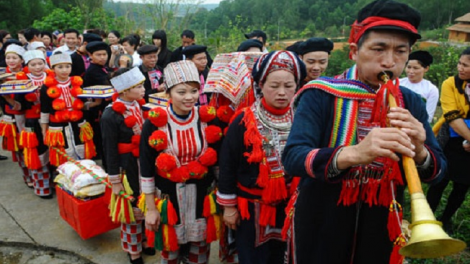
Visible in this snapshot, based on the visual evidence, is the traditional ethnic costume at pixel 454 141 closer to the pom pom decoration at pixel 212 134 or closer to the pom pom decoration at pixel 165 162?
the pom pom decoration at pixel 212 134

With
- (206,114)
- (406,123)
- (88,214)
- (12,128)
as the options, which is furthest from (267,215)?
(12,128)

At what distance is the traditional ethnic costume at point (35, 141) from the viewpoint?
4727mm

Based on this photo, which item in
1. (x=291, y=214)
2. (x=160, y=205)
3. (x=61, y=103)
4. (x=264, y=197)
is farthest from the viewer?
(x=61, y=103)

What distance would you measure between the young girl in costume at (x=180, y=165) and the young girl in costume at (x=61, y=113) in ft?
7.09

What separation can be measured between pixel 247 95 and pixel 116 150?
1.27 metres

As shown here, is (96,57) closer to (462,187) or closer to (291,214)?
(291,214)

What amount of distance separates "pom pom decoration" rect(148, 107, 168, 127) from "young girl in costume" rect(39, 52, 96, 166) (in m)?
2.20

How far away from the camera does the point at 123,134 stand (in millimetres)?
3229

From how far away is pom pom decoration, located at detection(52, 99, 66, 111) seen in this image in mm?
4301

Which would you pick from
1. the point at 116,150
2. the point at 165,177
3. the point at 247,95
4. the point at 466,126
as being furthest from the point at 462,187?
the point at 116,150

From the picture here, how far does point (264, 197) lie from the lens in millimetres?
2441

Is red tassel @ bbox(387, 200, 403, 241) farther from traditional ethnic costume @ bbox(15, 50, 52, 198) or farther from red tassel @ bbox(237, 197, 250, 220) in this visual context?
traditional ethnic costume @ bbox(15, 50, 52, 198)

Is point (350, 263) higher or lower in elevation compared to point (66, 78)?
lower

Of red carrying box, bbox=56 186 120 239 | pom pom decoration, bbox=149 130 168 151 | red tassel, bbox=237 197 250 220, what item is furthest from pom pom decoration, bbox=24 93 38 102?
red tassel, bbox=237 197 250 220
